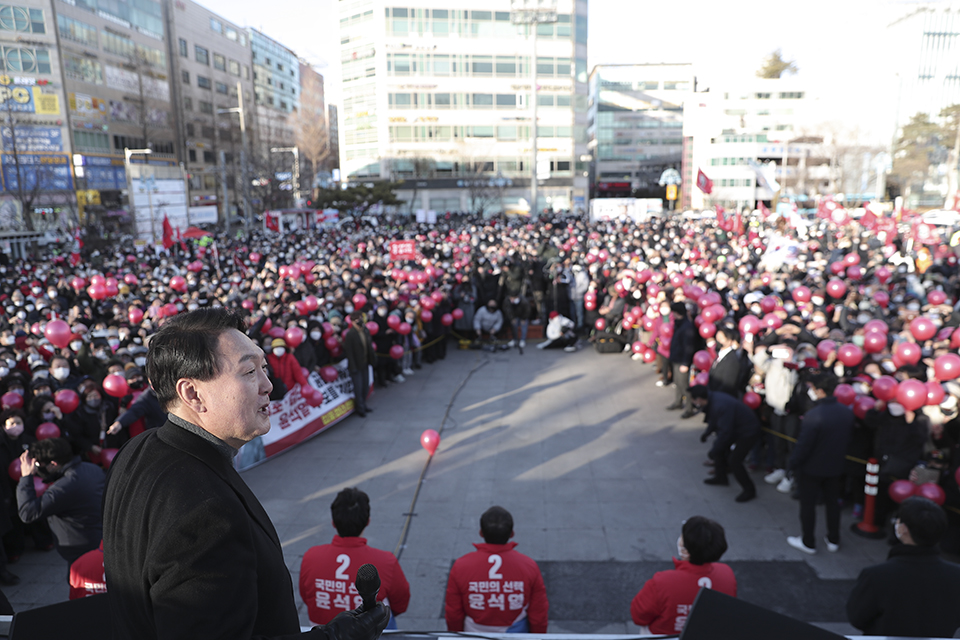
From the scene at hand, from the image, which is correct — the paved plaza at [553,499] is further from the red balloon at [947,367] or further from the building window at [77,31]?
the building window at [77,31]

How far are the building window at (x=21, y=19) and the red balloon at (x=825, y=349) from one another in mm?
54781

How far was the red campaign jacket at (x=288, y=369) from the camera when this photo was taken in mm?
8859

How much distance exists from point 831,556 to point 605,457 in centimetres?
302

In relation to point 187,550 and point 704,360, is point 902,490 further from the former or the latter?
point 187,550

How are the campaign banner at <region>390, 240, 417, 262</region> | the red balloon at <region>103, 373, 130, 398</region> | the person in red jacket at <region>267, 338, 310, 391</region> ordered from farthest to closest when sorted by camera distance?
the campaign banner at <region>390, 240, 417, 262</region> < the person in red jacket at <region>267, 338, 310, 391</region> < the red balloon at <region>103, 373, 130, 398</region>

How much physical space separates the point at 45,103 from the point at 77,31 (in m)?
6.96

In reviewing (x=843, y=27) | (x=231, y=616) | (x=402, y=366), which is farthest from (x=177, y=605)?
A: (x=843, y=27)

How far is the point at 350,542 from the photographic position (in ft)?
11.8

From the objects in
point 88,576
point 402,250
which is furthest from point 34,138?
point 88,576

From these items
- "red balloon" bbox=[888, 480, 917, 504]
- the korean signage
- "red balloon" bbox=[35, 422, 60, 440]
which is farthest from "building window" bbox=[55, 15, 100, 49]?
"red balloon" bbox=[888, 480, 917, 504]

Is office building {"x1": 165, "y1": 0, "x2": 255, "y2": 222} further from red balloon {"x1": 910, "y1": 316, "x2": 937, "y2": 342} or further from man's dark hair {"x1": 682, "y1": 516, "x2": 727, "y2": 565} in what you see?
man's dark hair {"x1": 682, "y1": 516, "x2": 727, "y2": 565}

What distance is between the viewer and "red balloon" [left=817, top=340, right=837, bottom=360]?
802cm

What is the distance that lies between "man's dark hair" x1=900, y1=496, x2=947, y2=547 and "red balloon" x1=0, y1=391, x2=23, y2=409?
8298 millimetres

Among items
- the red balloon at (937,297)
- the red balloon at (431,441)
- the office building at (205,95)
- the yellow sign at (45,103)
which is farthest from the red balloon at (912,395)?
the office building at (205,95)
